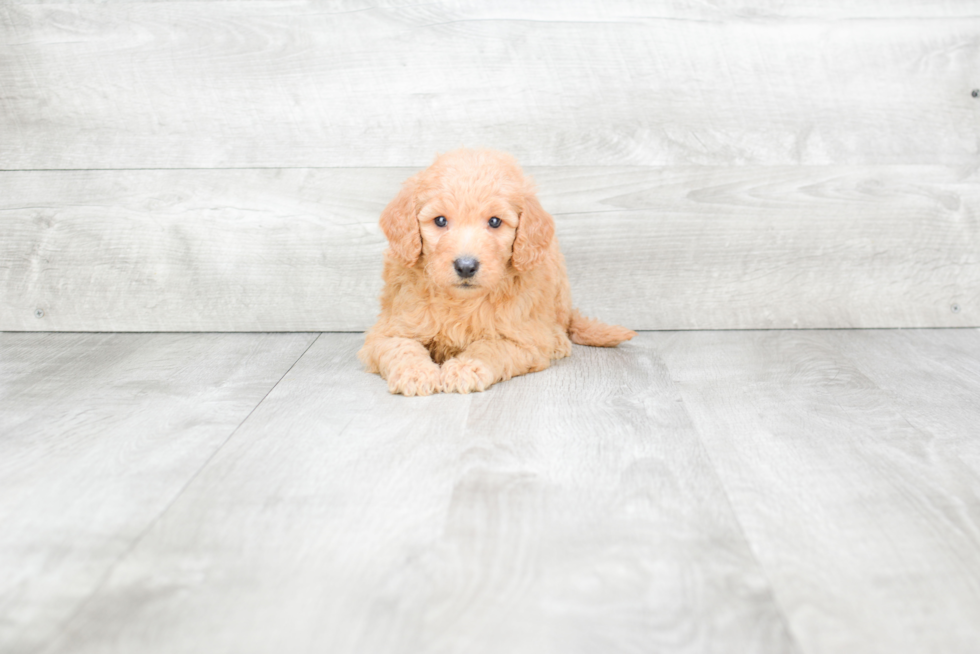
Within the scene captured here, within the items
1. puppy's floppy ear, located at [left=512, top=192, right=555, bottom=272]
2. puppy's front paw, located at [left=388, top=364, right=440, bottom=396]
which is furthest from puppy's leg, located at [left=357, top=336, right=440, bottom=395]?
puppy's floppy ear, located at [left=512, top=192, right=555, bottom=272]

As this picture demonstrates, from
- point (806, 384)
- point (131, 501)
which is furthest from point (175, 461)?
point (806, 384)

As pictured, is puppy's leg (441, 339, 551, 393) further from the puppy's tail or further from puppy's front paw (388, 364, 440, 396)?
the puppy's tail

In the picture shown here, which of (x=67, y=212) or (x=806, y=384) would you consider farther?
(x=67, y=212)

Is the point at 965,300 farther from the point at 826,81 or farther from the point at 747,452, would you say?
the point at 747,452

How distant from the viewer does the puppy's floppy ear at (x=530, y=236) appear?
2.38 meters

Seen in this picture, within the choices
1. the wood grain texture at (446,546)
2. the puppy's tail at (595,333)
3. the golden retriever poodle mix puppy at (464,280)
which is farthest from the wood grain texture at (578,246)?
the wood grain texture at (446,546)

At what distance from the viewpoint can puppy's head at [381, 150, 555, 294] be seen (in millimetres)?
2273

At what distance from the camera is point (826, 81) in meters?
3.07

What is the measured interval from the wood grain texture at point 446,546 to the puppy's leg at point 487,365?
145 mm

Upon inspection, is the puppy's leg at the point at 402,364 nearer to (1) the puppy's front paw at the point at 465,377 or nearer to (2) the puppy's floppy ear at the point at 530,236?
(1) the puppy's front paw at the point at 465,377

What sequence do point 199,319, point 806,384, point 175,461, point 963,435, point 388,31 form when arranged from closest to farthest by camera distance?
point 175,461 → point 963,435 → point 806,384 → point 388,31 → point 199,319

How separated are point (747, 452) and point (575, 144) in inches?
61.3

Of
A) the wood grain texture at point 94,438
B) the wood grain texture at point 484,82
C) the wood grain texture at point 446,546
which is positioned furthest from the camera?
the wood grain texture at point 484,82

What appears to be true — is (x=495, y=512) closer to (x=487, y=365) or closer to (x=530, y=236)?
(x=487, y=365)
